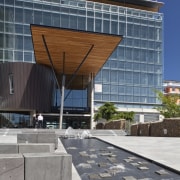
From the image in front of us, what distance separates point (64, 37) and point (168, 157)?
23.8m

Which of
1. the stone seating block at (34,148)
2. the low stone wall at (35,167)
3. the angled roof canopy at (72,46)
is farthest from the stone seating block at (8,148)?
the angled roof canopy at (72,46)

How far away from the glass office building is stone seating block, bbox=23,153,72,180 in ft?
200

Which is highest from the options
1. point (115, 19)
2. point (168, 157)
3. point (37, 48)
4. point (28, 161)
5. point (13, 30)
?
point (115, 19)

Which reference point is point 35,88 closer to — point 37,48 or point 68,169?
point 37,48

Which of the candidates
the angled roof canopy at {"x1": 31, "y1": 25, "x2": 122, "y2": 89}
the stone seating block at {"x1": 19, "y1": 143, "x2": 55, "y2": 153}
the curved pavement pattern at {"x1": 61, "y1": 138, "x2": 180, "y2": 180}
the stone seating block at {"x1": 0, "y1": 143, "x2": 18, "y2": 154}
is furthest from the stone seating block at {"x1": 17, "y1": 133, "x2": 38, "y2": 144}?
the angled roof canopy at {"x1": 31, "y1": 25, "x2": 122, "y2": 89}

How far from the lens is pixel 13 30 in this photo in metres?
65.1

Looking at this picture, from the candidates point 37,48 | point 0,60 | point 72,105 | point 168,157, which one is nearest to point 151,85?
point 72,105

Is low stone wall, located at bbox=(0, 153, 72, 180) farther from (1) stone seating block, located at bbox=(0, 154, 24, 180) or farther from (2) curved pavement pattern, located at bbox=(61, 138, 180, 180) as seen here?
(2) curved pavement pattern, located at bbox=(61, 138, 180, 180)

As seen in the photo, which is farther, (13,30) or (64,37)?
(13,30)

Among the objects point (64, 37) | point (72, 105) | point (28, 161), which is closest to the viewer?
point (28, 161)

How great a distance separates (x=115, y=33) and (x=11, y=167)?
6976 cm

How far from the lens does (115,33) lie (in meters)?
73.3

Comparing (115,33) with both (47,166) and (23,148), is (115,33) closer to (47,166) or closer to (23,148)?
(23,148)


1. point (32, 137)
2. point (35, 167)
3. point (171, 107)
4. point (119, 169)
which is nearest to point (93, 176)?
point (119, 169)
